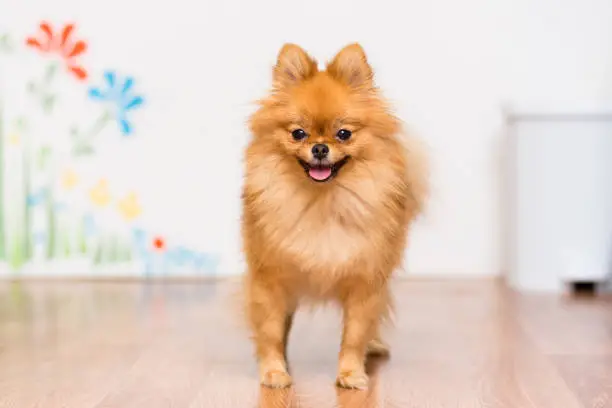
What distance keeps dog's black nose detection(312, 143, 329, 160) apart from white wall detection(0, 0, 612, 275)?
192 cm

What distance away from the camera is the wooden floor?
229 centimetres

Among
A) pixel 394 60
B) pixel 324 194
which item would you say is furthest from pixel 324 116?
pixel 394 60

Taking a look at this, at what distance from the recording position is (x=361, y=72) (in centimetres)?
239

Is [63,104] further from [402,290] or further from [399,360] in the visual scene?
[399,360]

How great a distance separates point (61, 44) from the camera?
166 inches

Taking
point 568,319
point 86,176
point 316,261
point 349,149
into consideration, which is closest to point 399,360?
point 316,261

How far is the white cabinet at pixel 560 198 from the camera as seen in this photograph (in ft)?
13.2

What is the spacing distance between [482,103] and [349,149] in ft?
6.64

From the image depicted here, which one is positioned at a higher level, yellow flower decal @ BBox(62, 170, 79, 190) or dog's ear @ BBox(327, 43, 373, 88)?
dog's ear @ BBox(327, 43, 373, 88)

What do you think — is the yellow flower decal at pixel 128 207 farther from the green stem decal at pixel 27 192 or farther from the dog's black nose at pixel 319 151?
the dog's black nose at pixel 319 151

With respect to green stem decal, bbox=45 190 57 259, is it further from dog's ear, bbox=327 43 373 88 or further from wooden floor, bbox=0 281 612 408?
dog's ear, bbox=327 43 373 88

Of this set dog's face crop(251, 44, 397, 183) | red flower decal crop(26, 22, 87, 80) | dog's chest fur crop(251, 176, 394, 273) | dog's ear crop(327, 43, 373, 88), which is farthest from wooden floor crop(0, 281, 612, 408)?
red flower decal crop(26, 22, 87, 80)

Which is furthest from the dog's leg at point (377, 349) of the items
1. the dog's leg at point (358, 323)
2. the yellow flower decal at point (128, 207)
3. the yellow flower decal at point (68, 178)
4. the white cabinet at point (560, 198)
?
the yellow flower decal at point (68, 178)

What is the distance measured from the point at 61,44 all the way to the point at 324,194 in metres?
2.20
